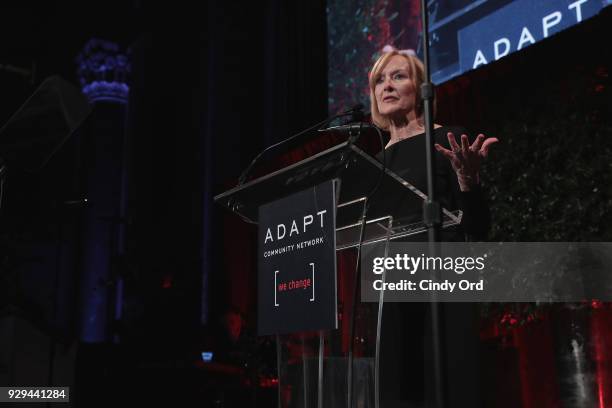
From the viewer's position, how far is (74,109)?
203 cm

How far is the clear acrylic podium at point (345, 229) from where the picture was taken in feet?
4.67

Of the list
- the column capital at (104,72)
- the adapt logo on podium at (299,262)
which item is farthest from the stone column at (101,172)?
the adapt logo on podium at (299,262)

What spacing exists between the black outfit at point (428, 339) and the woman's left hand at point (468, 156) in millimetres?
51

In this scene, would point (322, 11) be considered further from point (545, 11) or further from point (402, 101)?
point (402, 101)

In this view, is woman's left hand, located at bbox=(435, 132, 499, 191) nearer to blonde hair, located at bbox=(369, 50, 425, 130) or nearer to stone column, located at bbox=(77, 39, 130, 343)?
blonde hair, located at bbox=(369, 50, 425, 130)

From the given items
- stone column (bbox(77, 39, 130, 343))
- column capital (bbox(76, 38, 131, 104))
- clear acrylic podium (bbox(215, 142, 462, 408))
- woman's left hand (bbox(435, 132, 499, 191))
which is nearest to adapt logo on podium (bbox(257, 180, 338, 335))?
clear acrylic podium (bbox(215, 142, 462, 408))

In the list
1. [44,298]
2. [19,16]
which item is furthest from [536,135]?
[44,298]

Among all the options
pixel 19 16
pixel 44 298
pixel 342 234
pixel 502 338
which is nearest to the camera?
pixel 342 234

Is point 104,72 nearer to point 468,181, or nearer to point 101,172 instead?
point 101,172

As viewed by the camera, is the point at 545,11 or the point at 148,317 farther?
the point at 148,317

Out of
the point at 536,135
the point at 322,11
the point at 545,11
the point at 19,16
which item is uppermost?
the point at 19,16

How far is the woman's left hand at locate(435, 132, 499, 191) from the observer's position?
1.52 meters

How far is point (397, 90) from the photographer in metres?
1.91

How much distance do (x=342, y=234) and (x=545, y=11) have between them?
8.20 ft
